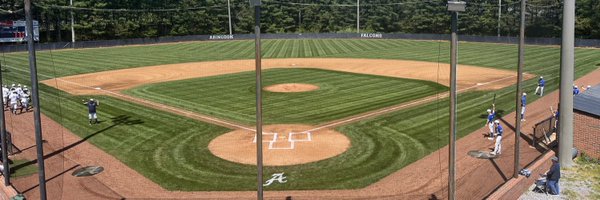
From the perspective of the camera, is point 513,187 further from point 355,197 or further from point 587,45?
point 587,45

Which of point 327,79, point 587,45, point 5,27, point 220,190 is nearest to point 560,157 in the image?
point 220,190

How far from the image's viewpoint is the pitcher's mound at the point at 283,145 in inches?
788

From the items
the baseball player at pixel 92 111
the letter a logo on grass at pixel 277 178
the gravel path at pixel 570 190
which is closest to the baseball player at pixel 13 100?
the baseball player at pixel 92 111

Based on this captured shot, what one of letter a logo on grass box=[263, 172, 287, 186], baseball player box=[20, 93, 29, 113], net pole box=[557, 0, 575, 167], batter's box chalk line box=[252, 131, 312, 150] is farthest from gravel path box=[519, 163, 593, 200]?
baseball player box=[20, 93, 29, 113]

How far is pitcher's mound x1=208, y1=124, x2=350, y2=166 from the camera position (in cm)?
2002

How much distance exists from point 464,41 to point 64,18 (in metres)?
65.2

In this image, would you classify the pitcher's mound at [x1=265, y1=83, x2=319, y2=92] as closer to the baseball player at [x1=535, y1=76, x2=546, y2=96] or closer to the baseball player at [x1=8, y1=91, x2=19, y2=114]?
the baseball player at [x1=535, y1=76, x2=546, y2=96]

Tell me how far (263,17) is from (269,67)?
58308 millimetres

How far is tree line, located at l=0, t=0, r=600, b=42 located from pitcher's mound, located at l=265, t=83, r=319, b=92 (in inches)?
1335

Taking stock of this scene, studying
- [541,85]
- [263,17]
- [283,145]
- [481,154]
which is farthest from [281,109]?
[263,17]

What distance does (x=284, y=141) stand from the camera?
22.5 m

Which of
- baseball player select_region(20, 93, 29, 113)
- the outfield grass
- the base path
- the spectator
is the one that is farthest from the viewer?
the base path

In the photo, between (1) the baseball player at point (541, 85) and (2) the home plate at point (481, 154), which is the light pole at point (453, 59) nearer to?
(2) the home plate at point (481, 154)

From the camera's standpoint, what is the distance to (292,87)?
125 ft
